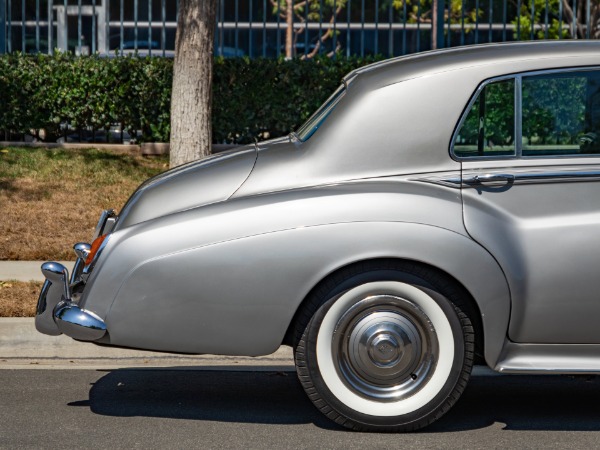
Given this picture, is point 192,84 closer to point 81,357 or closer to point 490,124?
point 81,357

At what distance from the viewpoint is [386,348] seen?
16.7 feet

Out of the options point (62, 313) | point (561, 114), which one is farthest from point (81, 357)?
point (561, 114)

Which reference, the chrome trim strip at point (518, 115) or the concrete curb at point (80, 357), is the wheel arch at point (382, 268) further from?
the concrete curb at point (80, 357)

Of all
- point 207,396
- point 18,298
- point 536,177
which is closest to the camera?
point 536,177

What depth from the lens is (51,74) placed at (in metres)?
13.2

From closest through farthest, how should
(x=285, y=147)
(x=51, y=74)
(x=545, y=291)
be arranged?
(x=545, y=291) < (x=285, y=147) < (x=51, y=74)

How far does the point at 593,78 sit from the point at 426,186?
3.04 feet

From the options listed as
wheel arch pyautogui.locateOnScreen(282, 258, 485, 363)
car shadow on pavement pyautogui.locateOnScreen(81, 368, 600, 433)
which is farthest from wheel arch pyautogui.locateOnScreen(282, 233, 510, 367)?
car shadow on pavement pyautogui.locateOnScreen(81, 368, 600, 433)

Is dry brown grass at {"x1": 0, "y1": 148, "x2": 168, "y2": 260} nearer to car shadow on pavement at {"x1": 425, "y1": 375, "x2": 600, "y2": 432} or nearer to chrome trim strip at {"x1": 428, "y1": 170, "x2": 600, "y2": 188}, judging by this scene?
car shadow on pavement at {"x1": 425, "y1": 375, "x2": 600, "y2": 432}

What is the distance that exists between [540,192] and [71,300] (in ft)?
7.42

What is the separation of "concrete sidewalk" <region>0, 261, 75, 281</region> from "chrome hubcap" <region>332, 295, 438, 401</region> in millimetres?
4119

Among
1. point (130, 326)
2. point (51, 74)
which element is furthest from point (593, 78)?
point (51, 74)

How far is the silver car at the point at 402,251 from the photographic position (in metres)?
5.00

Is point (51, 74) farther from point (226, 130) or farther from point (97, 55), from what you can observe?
point (226, 130)
